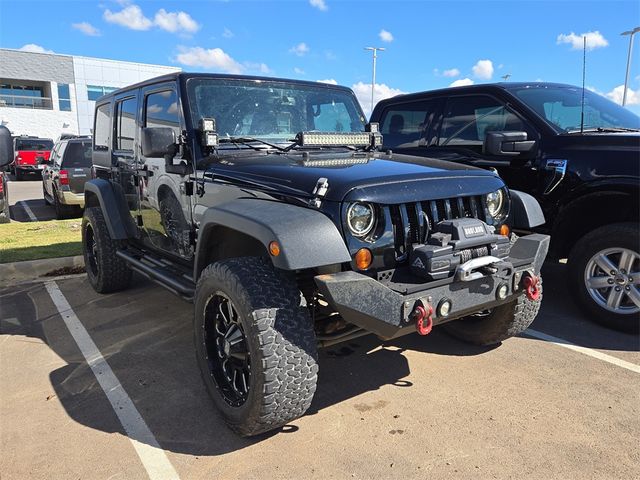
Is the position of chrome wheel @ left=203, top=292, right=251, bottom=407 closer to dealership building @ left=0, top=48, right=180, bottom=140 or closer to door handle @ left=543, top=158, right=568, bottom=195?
door handle @ left=543, top=158, right=568, bottom=195

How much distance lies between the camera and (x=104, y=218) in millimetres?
5094

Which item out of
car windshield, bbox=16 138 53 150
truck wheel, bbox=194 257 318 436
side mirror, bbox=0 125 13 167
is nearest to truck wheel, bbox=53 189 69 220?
side mirror, bbox=0 125 13 167

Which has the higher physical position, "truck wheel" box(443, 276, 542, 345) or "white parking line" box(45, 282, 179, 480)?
"truck wheel" box(443, 276, 542, 345)

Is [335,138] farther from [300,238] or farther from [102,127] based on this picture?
Answer: [102,127]

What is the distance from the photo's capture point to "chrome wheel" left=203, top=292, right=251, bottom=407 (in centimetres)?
277

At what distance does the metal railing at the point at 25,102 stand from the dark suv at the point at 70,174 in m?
31.9

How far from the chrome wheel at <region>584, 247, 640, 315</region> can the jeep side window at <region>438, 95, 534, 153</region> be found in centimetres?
134

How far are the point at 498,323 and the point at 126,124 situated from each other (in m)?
3.86

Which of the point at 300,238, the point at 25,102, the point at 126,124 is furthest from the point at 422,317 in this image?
the point at 25,102

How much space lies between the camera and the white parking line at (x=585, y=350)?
3.57 metres

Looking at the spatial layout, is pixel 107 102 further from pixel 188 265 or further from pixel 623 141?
pixel 623 141

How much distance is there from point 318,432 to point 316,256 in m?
1.13

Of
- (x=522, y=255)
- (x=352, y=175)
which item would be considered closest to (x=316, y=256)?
(x=352, y=175)

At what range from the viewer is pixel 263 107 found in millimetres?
3795
